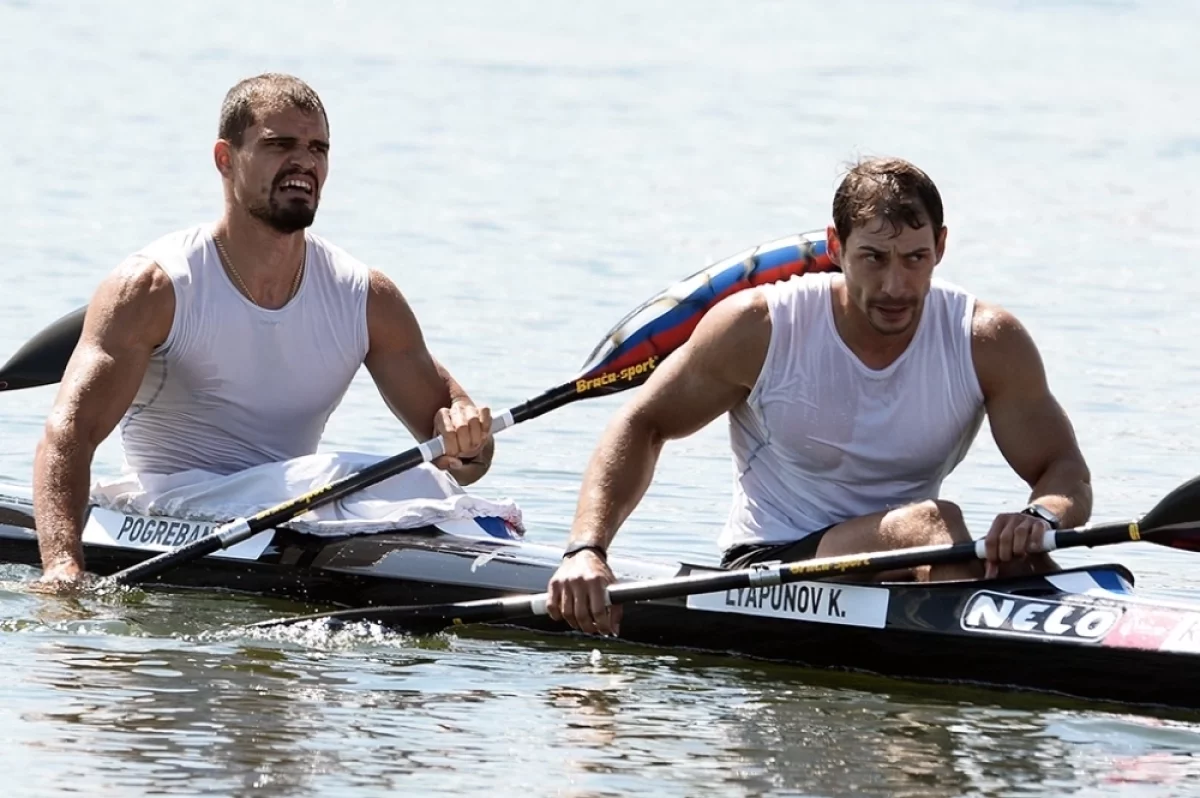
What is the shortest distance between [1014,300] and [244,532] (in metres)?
8.55

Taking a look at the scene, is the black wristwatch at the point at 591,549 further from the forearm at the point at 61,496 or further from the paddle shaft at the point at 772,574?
the forearm at the point at 61,496

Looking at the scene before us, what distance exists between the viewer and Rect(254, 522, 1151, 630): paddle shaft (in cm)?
654

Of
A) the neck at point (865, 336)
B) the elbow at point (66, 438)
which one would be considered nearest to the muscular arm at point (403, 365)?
the elbow at point (66, 438)

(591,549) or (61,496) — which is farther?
(61,496)

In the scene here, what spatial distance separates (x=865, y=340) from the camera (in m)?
7.09

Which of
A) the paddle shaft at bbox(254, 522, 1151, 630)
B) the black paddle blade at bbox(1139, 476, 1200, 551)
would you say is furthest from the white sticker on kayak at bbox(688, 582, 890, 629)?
the black paddle blade at bbox(1139, 476, 1200, 551)

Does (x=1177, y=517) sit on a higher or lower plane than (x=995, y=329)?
lower

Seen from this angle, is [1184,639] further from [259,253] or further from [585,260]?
[585,260]

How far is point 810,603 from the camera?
23.3 feet

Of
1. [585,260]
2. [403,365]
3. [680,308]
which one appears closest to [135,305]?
[403,365]

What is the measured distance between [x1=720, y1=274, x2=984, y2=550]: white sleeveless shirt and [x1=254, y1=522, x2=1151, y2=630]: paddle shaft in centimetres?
34

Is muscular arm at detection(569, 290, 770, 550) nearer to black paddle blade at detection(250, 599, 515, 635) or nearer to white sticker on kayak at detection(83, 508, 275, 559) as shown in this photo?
black paddle blade at detection(250, 599, 515, 635)

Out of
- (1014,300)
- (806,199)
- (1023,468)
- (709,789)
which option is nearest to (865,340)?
(1023,468)

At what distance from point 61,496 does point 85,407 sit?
288 millimetres
